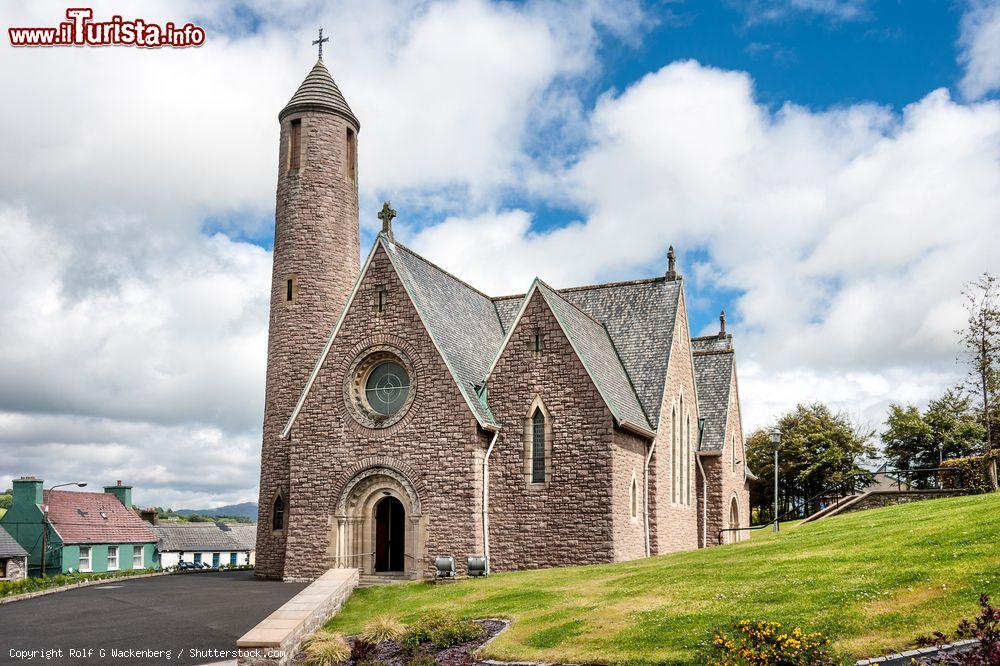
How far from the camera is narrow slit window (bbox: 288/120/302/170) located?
3538cm

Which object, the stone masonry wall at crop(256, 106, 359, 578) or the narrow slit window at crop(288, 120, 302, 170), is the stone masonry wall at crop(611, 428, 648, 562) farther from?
the narrow slit window at crop(288, 120, 302, 170)

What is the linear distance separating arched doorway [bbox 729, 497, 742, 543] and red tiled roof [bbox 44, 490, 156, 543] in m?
43.5

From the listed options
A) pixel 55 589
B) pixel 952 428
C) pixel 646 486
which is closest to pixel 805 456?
pixel 952 428

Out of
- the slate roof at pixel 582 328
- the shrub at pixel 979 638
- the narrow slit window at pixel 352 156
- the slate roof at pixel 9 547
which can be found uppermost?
the narrow slit window at pixel 352 156

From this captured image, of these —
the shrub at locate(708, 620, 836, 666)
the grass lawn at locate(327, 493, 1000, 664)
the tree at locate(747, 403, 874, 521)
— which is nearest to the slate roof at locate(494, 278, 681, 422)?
the grass lawn at locate(327, 493, 1000, 664)

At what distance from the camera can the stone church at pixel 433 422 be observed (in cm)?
2794

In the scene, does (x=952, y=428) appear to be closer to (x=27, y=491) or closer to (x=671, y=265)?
(x=671, y=265)

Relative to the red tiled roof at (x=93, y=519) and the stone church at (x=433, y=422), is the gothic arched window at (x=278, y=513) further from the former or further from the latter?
the red tiled roof at (x=93, y=519)

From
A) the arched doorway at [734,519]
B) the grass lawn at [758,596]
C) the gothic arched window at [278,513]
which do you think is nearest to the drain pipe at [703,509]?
the arched doorway at [734,519]

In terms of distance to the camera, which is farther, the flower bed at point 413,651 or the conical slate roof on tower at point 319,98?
the conical slate roof on tower at point 319,98

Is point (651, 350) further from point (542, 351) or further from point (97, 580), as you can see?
point (97, 580)

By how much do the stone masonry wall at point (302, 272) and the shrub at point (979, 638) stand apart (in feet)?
82.2

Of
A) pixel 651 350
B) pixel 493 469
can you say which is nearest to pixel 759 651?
pixel 493 469

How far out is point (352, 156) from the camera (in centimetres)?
3672
